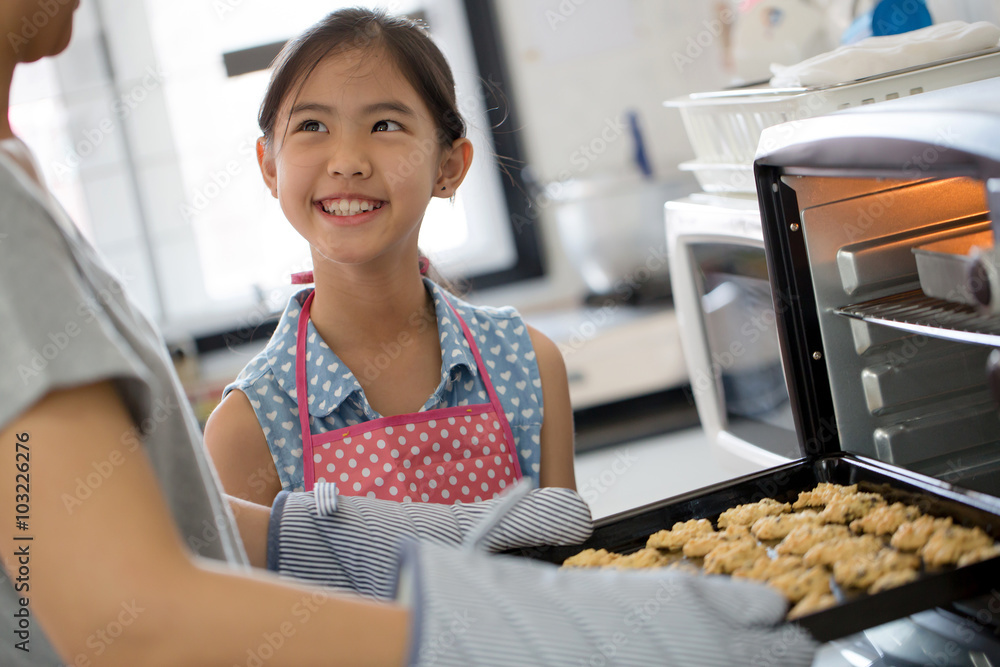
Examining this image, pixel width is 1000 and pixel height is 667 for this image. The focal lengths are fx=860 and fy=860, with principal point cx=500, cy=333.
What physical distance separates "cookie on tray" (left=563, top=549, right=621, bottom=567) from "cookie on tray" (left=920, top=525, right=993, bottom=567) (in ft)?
0.89

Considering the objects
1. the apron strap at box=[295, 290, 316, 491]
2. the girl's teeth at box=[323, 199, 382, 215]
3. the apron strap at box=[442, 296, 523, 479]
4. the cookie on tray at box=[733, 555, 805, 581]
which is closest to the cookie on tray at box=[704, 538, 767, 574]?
the cookie on tray at box=[733, 555, 805, 581]

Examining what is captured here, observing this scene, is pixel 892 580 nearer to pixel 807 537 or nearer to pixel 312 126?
pixel 807 537

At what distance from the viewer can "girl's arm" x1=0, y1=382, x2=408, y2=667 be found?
0.39m

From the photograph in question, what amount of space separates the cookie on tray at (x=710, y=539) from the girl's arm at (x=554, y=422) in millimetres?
317

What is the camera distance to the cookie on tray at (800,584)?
0.71m

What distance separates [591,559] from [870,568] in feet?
0.80

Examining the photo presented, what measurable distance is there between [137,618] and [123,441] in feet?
0.27

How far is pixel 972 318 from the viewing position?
801mm

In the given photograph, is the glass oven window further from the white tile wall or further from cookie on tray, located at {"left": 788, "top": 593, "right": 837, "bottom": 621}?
the white tile wall

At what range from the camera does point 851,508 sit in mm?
853

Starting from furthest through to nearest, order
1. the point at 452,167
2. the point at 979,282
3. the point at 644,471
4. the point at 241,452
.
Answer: the point at 644,471 → the point at 452,167 → the point at 241,452 → the point at 979,282

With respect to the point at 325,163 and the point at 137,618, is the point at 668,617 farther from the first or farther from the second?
the point at 325,163

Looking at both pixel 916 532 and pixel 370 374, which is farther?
pixel 370 374

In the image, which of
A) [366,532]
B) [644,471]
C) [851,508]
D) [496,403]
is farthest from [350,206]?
[644,471]
